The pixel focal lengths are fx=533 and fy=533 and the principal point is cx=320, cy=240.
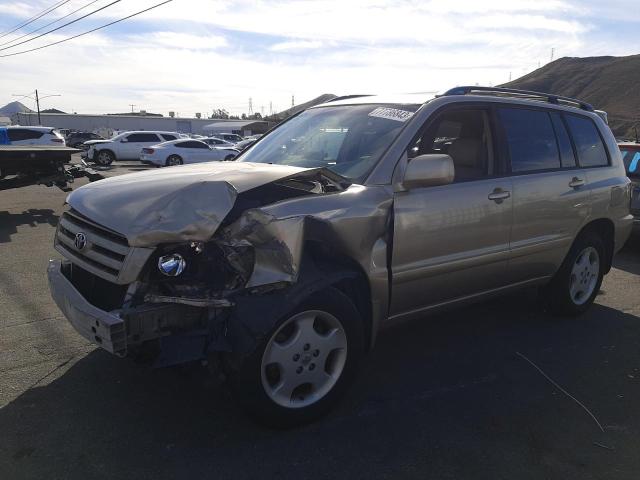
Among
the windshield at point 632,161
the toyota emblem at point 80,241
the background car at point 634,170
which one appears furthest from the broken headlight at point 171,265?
the windshield at point 632,161

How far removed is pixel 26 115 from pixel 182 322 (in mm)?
96202

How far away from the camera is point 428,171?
10.9ft

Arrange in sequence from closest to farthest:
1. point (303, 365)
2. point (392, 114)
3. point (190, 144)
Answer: point (303, 365)
point (392, 114)
point (190, 144)

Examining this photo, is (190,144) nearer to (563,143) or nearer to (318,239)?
(563,143)

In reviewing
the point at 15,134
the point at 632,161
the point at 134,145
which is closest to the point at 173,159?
the point at 134,145

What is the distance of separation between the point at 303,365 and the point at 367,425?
54cm

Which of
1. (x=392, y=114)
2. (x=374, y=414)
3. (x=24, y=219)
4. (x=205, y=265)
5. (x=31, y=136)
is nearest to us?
(x=205, y=265)

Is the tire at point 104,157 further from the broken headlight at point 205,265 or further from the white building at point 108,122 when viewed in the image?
the white building at point 108,122

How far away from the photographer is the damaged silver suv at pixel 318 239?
9.00 feet

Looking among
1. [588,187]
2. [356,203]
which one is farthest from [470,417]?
[588,187]

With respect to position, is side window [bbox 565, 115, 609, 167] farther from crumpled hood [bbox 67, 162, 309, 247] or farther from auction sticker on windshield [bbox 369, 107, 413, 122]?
crumpled hood [bbox 67, 162, 309, 247]

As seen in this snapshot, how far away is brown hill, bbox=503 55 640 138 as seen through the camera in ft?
197

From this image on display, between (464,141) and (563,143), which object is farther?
(563,143)

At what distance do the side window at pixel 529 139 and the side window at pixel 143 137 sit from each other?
2515cm
